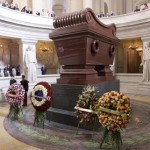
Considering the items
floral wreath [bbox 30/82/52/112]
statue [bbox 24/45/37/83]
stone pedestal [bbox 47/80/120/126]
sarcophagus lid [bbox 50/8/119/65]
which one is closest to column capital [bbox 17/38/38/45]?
statue [bbox 24/45/37/83]

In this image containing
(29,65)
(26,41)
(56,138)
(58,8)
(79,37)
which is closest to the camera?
(56,138)

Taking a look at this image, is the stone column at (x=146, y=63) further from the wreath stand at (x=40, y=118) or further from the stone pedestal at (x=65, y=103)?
the wreath stand at (x=40, y=118)

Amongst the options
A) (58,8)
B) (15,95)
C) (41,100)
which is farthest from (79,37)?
(58,8)

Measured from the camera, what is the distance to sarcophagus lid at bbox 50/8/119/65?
15.9 ft

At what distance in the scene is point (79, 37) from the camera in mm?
4957

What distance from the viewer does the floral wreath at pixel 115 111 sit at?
326cm

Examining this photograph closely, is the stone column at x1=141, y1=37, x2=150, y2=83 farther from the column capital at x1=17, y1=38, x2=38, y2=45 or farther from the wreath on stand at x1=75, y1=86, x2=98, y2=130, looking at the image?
the wreath on stand at x1=75, y1=86, x2=98, y2=130

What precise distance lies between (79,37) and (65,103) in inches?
66.4

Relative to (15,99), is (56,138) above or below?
below

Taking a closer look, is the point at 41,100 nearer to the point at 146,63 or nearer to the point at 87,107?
the point at 87,107

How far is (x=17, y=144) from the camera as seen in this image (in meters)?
3.81

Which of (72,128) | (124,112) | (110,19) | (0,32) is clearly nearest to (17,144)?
(72,128)

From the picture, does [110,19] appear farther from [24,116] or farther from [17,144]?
[17,144]

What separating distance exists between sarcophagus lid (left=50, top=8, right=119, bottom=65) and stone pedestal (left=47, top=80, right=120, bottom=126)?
682 millimetres
